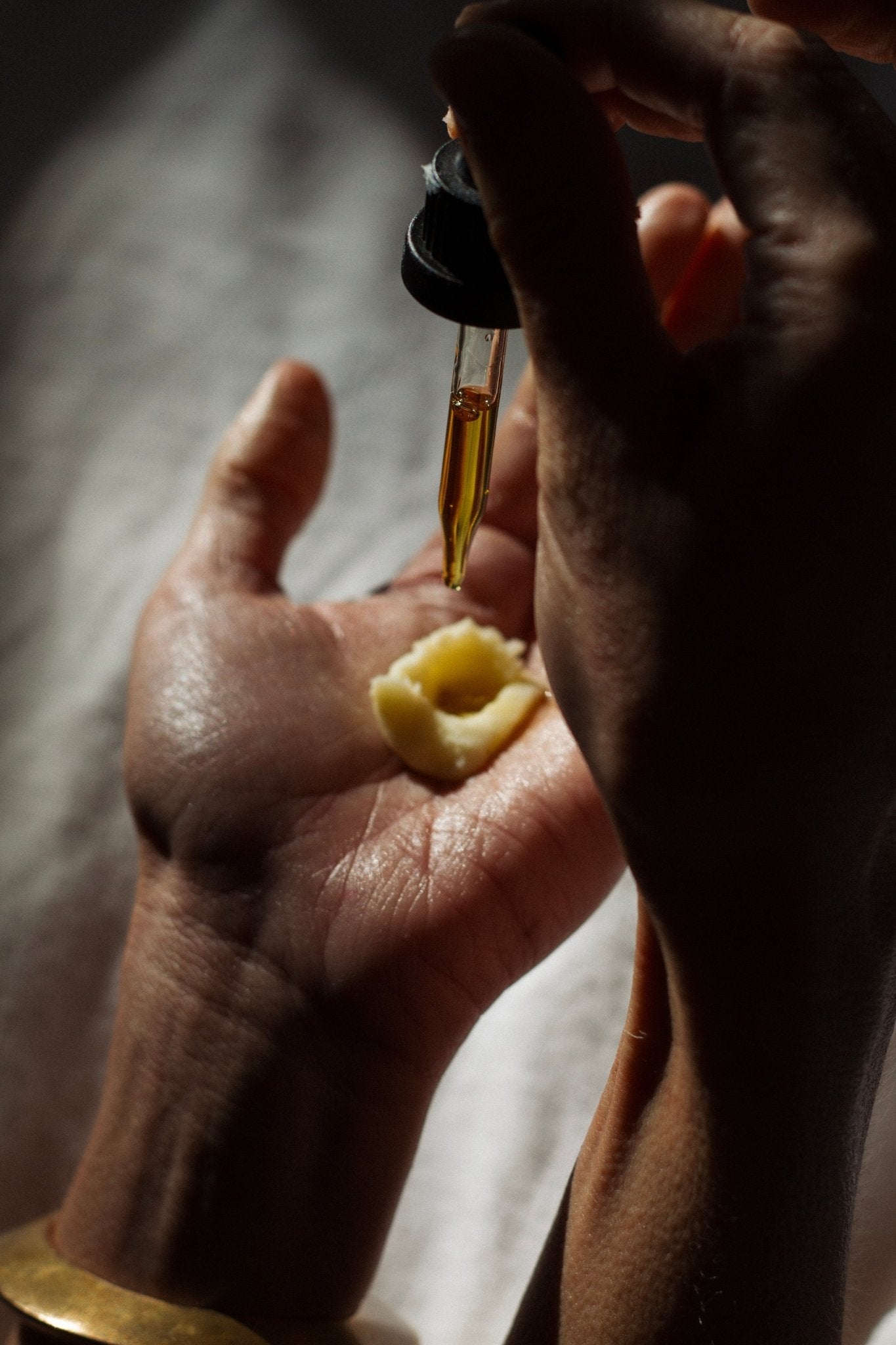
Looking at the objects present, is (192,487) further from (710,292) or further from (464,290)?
(464,290)

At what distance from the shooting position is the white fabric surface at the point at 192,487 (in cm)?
106

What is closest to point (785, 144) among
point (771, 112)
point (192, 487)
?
point (771, 112)

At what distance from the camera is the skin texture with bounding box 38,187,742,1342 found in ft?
2.67

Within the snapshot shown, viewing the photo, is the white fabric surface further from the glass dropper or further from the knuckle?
the knuckle

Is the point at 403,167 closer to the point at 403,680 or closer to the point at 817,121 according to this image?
the point at 403,680

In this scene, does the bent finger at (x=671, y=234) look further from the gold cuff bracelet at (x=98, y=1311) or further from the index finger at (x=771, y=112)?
the gold cuff bracelet at (x=98, y=1311)

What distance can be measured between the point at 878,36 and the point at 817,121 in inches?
10.4

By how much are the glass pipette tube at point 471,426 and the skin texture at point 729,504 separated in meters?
0.13

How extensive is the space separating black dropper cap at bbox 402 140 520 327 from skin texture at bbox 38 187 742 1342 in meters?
0.38

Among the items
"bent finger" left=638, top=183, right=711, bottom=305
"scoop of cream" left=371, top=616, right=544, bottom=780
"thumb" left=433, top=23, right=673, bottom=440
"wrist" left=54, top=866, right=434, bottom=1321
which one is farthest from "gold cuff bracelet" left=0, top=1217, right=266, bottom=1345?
"bent finger" left=638, top=183, right=711, bottom=305

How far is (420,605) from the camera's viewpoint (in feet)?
3.54

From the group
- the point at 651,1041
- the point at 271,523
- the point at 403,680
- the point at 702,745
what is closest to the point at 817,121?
the point at 702,745

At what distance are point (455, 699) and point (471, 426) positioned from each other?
36 cm

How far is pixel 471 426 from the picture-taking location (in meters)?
0.67
